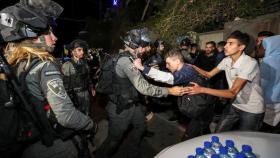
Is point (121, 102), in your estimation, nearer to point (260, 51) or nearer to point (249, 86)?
point (249, 86)

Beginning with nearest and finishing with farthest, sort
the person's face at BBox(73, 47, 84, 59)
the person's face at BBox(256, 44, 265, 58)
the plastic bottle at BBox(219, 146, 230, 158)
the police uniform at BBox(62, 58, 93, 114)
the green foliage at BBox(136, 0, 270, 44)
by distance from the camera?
the plastic bottle at BBox(219, 146, 230, 158)
the person's face at BBox(256, 44, 265, 58)
the police uniform at BBox(62, 58, 93, 114)
the person's face at BBox(73, 47, 84, 59)
the green foliage at BBox(136, 0, 270, 44)

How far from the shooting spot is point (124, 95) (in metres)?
3.76

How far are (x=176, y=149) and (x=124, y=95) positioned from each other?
151cm

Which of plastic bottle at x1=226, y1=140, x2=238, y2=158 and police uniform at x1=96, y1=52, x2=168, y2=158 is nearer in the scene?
plastic bottle at x1=226, y1=140, x2=238, y2=158

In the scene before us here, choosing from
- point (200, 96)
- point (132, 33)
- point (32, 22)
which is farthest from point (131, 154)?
point (32, 22)

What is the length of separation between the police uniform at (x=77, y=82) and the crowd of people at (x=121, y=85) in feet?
0.07

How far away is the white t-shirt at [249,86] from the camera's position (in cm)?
350

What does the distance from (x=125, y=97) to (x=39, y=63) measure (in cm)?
178

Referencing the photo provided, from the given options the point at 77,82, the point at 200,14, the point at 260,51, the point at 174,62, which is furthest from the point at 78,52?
the point at 200,14

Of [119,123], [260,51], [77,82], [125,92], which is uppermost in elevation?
[260,51]

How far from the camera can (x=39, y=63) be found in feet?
7.11

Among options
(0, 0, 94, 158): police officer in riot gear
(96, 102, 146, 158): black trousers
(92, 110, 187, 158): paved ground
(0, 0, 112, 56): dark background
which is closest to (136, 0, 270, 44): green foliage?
(92, 110, 187, 158): paved ground

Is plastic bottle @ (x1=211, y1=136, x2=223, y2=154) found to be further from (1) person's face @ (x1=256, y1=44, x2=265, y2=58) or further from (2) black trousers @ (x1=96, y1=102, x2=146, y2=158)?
(1) person's face @ (x1=256, y1=44, x2=265, y2=58)

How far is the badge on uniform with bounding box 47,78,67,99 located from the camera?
2.13m
